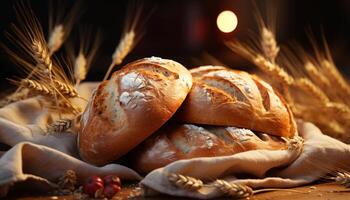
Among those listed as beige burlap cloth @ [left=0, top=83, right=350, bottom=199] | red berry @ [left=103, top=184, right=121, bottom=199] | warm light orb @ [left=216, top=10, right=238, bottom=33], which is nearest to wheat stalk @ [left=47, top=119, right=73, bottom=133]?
beige burlap cloth @ [left=0, top=83, right=350, bottom=199]

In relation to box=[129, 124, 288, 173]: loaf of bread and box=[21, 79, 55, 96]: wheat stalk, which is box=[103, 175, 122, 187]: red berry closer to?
box=[129, 124, 288, 173]: loaf of bread

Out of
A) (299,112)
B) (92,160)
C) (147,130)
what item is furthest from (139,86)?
(299,112)

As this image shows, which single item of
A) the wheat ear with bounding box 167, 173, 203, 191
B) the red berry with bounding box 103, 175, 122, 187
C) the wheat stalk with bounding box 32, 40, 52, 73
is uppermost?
the wheat stalk with bounding box 32, 40, 52, 73

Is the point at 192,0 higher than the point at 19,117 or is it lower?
higher

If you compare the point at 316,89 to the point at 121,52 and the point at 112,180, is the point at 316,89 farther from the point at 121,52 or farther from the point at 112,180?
the point at 112,180

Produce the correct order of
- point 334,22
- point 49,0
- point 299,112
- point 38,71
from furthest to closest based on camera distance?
point 334,22 < point 49,0 < point 299,112 < point 38,71

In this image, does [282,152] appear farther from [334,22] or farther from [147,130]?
[334,22]
